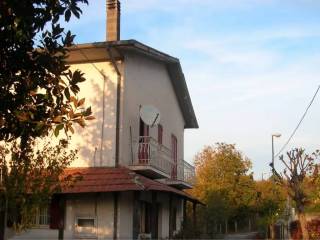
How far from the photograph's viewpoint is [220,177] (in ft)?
154

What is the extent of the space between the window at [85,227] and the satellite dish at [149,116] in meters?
3.88

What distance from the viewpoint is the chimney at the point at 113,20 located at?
2154cm

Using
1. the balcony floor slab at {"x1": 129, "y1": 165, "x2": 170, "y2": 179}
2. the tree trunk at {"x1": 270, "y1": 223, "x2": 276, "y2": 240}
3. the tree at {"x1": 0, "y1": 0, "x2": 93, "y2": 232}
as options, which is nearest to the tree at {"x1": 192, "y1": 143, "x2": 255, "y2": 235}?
the tree trunk at {"x1": 270, "y1": 223, "x2": 276, "y2": 240}

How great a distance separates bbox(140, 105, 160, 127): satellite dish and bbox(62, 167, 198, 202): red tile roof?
208 cm

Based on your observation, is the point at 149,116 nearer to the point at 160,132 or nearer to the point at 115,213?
the point at 115,213

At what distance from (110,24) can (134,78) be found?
2.85 meters

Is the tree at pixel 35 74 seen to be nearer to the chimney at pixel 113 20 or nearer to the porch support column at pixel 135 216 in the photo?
the porch support column at pixel 135 216

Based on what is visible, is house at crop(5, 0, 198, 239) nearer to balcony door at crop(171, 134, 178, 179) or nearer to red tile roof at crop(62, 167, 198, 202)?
red tile roof at crop(62, 167, 198, 202)

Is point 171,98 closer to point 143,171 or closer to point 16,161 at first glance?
point 143,171

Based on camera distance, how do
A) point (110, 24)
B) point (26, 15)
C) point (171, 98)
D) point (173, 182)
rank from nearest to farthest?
point (26, 15), point (110, 24), point (173, 182), point (171, 98)

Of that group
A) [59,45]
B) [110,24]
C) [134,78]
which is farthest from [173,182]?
[59,45]

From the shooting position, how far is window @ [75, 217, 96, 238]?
1841cm

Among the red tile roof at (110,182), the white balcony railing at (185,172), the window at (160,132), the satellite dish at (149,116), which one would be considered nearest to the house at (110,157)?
the red tile roof at (110,182)

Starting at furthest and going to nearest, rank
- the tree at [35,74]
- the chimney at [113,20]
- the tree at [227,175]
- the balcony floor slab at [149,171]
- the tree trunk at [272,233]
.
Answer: the tree at [227,175], the tree trunk at [272,233], the chimney at [113,20], the balcony floor slab at [149,171], the tree at [35,74]
